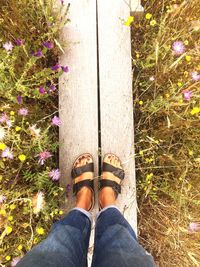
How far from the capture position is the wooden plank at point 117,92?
5.98 feet

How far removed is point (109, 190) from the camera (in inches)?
69.8

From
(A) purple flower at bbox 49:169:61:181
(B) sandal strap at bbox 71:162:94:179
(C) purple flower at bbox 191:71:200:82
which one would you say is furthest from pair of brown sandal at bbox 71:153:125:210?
(C) purple flower at bbox 191:71:200:82

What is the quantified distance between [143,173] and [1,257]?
908 millimetres

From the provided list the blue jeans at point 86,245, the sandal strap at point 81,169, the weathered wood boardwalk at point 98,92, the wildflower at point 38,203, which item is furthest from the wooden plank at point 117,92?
the wildflower at point 38,203

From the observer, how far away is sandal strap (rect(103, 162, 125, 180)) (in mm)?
1749

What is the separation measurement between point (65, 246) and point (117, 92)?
0.87m

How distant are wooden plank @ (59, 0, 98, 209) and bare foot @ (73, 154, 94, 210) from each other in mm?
45

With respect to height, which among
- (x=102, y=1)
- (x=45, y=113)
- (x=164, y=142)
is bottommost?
(x=164, y=142)

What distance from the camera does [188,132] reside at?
6.45 ft

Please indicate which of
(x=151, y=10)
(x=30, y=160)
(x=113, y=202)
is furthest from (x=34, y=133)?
(x=151, y=10)

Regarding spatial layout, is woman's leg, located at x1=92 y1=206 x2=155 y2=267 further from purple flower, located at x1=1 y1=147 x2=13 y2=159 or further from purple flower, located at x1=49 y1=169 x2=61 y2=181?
purple flower, located at x1=1 y1=147 x2=13 y2=159

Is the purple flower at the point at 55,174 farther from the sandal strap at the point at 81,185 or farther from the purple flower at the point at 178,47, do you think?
the purple flower at the point at 178,47

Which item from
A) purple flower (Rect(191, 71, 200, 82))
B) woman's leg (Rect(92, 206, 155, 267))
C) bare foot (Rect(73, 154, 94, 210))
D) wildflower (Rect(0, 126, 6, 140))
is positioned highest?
purple flower (Rect(191, 71, 200, 82))

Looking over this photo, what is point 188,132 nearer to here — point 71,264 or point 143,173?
point 143,173
